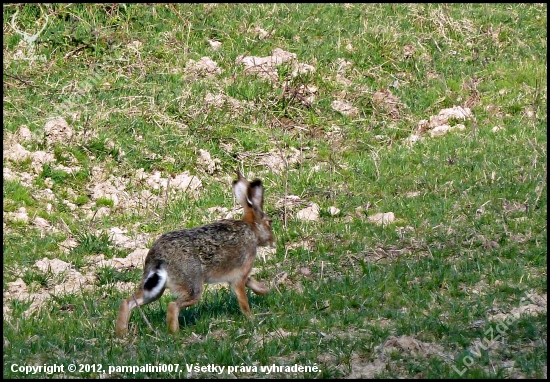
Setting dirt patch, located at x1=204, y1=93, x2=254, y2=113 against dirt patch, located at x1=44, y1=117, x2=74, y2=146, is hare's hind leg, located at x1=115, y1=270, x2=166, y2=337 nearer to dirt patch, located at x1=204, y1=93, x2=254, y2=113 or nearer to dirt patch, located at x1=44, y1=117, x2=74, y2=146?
dirt patch, located at x1=44, y1=117, x2=74, y2=146

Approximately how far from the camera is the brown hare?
315 inches

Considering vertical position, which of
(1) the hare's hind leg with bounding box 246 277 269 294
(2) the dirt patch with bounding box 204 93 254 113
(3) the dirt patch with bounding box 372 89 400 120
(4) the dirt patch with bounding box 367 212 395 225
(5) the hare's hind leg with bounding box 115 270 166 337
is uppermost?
(5) the hare's hind leg with bounding box 115 270 166 337

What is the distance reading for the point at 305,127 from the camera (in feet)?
47.6

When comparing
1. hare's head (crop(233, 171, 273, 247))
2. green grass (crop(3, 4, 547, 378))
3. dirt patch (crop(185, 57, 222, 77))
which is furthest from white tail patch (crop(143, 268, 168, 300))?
dirt patch (crop(185, 57, 222, 77))

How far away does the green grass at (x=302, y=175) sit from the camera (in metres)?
7.75

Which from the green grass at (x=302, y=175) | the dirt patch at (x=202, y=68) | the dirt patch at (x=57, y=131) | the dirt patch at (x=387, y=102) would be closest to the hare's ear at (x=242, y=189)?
the green grass at (x=302, y=175)

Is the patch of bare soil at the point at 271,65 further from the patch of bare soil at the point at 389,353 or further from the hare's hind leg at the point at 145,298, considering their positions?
→ the patch of bare soil at the point at 389,353

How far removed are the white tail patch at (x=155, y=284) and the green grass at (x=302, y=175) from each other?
326 mm

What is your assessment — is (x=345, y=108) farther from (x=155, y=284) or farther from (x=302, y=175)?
(x=155, y=284)

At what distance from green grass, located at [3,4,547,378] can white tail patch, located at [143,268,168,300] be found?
0.33 m

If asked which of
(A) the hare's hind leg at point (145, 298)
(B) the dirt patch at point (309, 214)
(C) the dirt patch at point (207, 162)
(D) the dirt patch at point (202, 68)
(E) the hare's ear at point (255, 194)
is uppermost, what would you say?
(E) the hare's ear at point (255, 194)

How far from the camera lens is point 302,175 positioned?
41.8 ft

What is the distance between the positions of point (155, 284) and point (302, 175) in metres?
5.04

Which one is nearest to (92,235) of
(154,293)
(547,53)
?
(154,293)
